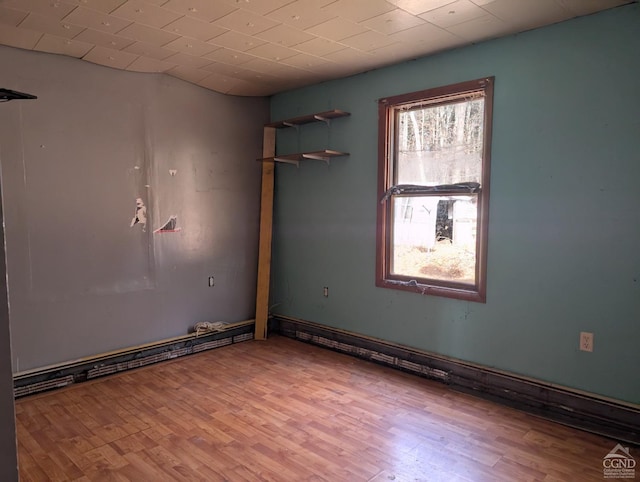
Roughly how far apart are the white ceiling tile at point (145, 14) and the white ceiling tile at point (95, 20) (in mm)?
80

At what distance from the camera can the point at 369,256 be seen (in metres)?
3.80

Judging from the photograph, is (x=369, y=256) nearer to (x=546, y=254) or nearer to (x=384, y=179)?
(x=384, y=179)

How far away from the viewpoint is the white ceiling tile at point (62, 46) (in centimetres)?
295

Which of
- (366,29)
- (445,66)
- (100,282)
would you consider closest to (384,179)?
(445,66)

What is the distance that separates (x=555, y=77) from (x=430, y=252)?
1474mm

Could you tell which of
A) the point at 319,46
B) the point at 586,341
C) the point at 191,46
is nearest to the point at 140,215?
the point at 191,46

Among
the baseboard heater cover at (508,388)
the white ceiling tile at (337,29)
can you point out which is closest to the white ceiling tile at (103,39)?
the white ceiling tile at (337,29)

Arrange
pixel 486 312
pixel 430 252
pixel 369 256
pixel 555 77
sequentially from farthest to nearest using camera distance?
1. pixel 369 256
2. pixel 430 252
3. pixel 486 312
4. pixel 555 77

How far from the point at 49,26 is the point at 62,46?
339 millimetres

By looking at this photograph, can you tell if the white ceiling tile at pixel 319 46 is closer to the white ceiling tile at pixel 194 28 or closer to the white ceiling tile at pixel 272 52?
the white ceiling tile at pixel 272 52

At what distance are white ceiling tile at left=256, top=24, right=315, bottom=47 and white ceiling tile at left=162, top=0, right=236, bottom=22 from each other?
0.36 metres

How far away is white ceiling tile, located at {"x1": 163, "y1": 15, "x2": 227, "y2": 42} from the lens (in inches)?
106

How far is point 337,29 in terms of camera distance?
9.26 feet

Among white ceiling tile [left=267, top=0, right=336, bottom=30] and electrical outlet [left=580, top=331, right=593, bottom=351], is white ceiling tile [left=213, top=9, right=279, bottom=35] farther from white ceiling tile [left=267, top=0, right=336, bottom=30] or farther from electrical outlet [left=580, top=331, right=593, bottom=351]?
electrical outlet [left=580, top=331, right=593, bottom=351]
